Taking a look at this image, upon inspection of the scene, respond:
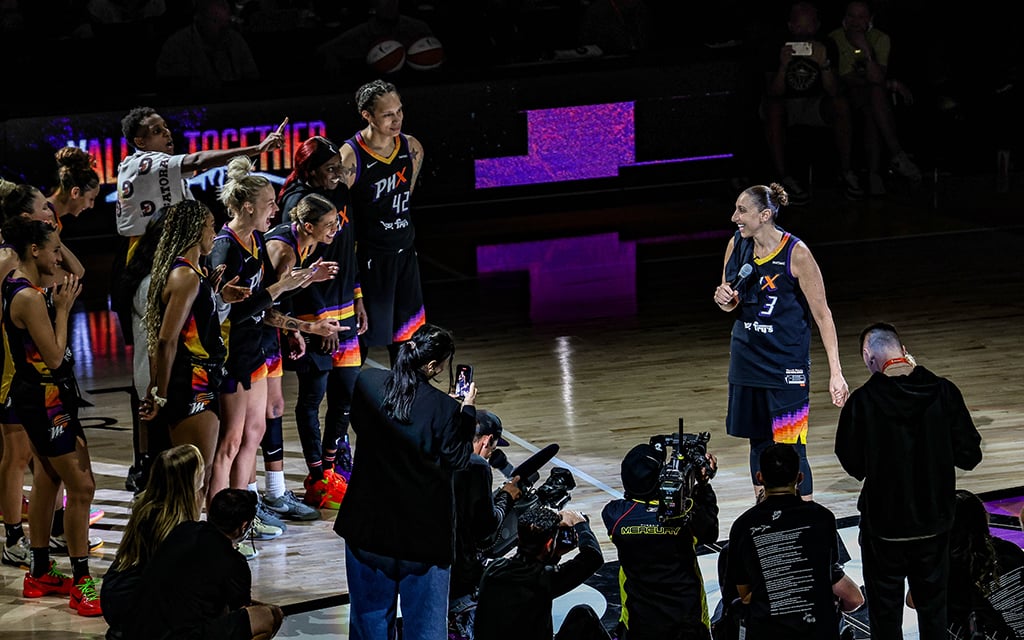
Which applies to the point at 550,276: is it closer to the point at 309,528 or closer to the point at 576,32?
the point at 576,32

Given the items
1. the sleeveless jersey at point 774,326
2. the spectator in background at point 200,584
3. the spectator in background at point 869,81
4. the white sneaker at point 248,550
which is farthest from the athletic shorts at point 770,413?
the spectator in background at point 869,81

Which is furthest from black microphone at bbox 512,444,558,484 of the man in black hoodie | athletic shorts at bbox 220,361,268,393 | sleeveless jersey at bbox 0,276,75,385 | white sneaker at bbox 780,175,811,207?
white sneaker at bbox 780,175,811,207

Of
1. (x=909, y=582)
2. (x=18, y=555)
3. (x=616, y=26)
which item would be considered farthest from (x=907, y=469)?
(x=616, y=26)

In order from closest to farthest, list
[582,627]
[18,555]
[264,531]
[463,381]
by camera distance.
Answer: [582,627], [463,381], [18,555], [264,531]

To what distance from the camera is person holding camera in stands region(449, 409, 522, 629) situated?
18.4ft

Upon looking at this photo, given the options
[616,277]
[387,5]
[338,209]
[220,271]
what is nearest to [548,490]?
[220,271]

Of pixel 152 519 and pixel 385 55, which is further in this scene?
pixel 385 55

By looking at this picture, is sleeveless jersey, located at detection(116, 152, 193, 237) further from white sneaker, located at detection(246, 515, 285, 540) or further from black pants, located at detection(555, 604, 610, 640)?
black pants, located at detection(555, 604, 610, 640)

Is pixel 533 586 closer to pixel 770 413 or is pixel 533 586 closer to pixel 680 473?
pixel 680 473

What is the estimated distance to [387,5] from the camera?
14102mm

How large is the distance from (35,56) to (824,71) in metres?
7.30

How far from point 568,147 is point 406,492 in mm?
9807

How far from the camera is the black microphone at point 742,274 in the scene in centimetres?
683

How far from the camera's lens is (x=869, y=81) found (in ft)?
47.8
